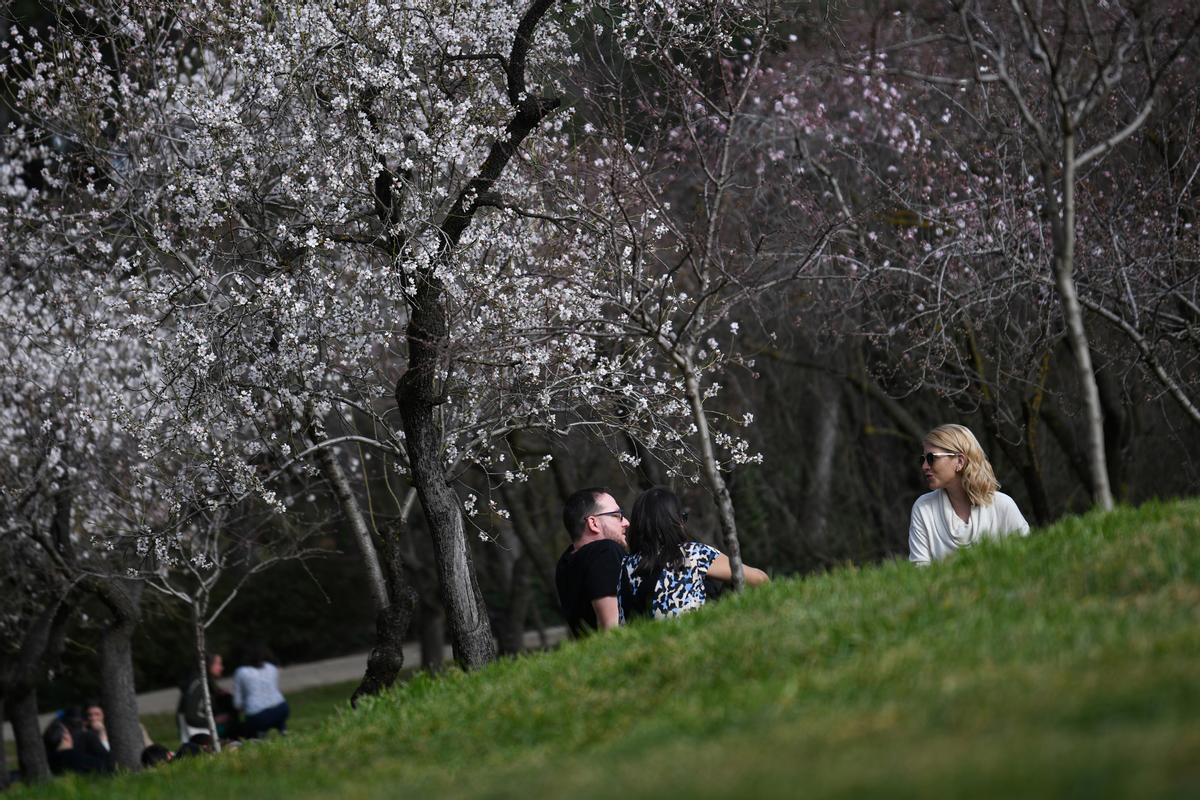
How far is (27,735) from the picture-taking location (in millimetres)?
16953

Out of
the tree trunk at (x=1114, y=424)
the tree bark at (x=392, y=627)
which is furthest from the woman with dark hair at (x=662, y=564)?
the tree trunk at (x=1114, y=424)

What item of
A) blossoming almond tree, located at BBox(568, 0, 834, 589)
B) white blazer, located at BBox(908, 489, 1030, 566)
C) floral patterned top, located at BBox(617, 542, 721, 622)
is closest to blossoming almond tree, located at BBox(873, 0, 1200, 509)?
white blazer, located at BBox(908, 489, 1030, 566)

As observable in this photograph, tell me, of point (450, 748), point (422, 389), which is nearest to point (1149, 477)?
point (422, 389)

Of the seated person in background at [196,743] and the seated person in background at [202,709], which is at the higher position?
the seated person in background at [202,709]

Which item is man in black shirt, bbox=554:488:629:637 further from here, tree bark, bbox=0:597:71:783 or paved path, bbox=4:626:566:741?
paved path, bbox=4:626:566:741

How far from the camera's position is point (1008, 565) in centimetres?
576

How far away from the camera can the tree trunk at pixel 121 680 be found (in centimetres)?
1495

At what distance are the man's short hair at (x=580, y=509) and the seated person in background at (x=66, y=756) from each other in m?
10.7

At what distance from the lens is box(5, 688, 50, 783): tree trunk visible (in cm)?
1661

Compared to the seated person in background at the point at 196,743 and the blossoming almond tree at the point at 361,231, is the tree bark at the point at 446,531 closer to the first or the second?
the blossoming almond tree at the point at 361,231

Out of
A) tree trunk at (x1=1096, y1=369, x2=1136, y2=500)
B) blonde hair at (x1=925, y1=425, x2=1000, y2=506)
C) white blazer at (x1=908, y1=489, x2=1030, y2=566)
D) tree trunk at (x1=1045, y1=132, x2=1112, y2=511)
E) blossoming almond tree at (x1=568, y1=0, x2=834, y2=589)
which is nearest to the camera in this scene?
tree trunk at (x1=1045, y1=132, x2=1112, y2=511)

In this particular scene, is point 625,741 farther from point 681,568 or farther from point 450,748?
point 681,568

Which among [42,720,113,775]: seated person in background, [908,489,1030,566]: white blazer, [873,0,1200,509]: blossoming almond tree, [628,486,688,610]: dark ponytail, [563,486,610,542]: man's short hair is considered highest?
[873,0,1200,509]: blossoming almond tree

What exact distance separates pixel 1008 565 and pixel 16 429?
1216 cm
